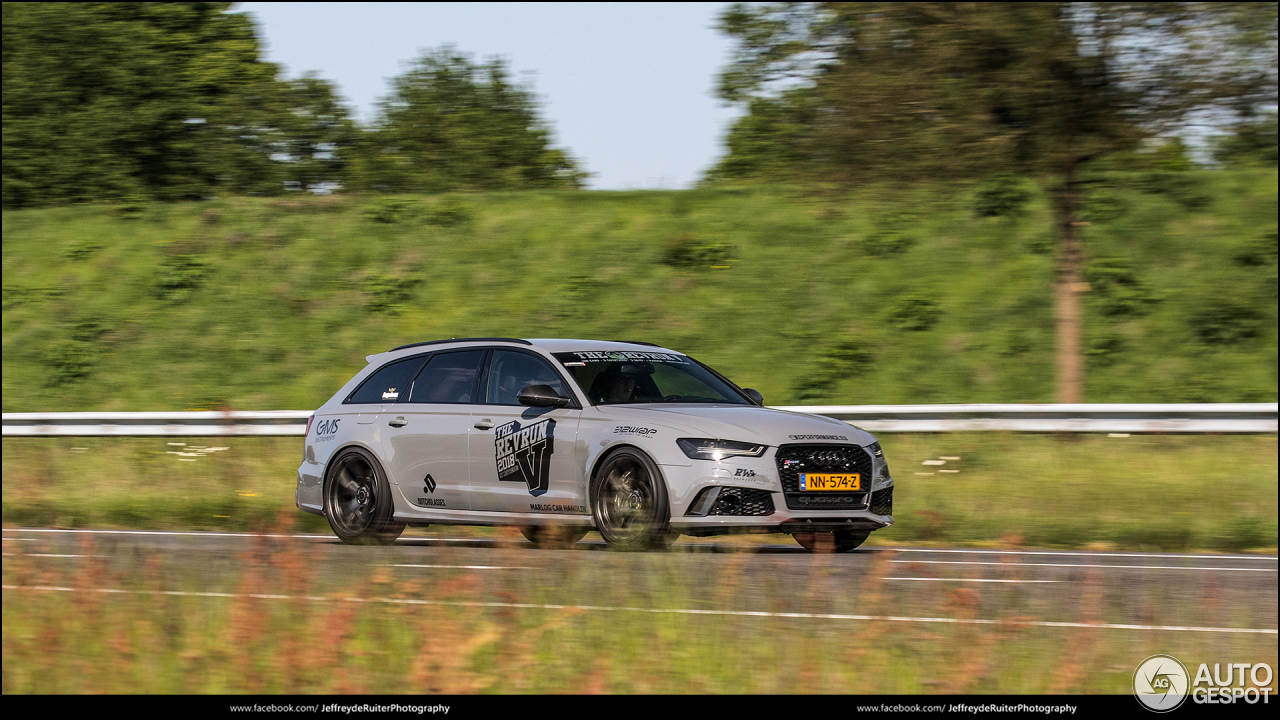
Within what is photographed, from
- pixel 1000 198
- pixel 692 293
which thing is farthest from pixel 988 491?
pixel 1000 198

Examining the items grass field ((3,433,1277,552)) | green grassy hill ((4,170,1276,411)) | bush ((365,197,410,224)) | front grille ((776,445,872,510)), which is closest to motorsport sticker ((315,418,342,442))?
grass field ((3,433,1277,552))

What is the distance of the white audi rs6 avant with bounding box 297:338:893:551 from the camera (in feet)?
33.3

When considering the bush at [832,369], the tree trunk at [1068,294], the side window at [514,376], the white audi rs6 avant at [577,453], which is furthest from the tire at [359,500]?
the bush at [832,369]

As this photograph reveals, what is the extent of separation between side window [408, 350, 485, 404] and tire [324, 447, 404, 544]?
0.69 meters

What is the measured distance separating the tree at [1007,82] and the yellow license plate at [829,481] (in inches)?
254

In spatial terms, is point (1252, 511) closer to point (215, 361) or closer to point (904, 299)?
point (904, 299)

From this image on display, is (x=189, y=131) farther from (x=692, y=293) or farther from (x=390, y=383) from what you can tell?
(x=390, y=383)

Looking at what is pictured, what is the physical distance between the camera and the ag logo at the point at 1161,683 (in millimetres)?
5623

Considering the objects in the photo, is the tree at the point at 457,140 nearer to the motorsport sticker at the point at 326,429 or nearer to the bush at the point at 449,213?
the bush at the point at 449,213

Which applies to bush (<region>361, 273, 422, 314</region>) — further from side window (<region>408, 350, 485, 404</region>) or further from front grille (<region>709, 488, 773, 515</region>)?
front grille (<region>709, 488, 773, 515</region>)

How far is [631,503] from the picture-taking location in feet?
34.1

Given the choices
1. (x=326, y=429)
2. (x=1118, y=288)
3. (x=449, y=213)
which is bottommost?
(x=1118, y=288)

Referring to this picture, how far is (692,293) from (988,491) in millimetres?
9573

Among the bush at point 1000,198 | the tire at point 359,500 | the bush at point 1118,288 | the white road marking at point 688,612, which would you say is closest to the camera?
the white road marking at point 688,612
